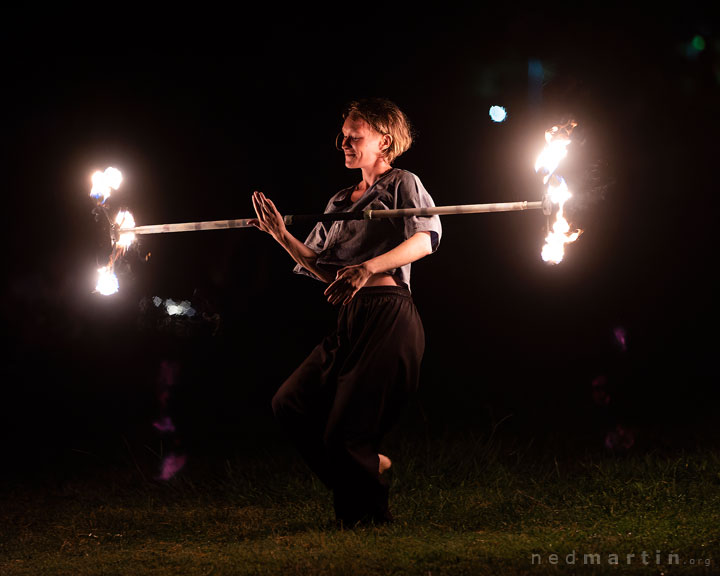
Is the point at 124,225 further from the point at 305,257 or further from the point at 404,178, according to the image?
the point at 404,178

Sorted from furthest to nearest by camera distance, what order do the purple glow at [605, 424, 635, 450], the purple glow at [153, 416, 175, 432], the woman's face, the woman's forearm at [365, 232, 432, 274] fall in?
the purple glow at [153, 416, 175, 432]
the purple glow at [605, 424, 635, 450]
the woman's face
the woman's forearm at [365, 232, 432, 274]

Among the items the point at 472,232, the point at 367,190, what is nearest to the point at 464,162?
the point at 472,232

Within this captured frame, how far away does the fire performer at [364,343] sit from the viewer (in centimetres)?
369

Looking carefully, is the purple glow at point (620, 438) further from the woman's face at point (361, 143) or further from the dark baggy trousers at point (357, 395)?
the woman's face at point (361, 143)

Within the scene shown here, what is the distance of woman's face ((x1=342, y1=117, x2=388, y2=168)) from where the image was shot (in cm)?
400

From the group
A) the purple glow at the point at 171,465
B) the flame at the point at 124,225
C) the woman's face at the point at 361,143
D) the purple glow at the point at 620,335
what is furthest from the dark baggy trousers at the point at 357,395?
the purple glow at the point at 620,335

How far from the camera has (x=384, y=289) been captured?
384cm

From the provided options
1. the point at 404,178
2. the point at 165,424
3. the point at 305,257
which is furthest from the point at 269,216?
the point at 165,424

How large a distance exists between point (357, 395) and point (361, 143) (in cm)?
120

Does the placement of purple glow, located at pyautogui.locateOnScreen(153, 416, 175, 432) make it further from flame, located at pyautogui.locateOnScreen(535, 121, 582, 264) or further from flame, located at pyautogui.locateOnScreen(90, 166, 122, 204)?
flame, located at pyautogui.locateOnScreen(535, 121, 582, 264)

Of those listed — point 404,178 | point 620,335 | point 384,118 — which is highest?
point 384,118

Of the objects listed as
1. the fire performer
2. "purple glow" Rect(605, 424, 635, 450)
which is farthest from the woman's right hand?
"purple glow" Rect(605, 424, 635, 450)

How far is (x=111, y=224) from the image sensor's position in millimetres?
4305

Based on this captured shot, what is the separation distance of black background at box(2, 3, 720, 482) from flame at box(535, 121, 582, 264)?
2.18 meters
